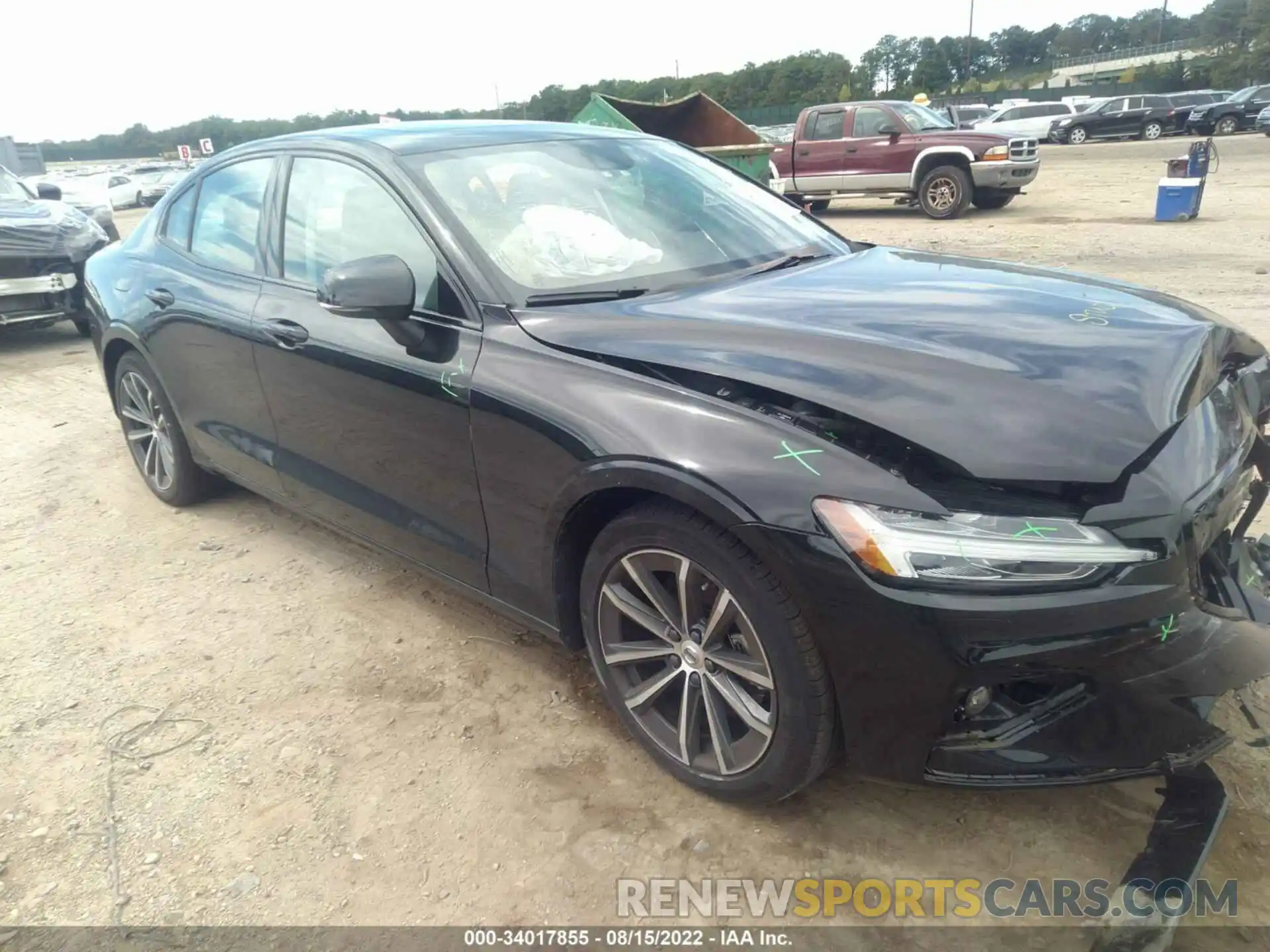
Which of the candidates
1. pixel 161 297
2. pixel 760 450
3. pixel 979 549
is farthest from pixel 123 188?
pixel 979 549

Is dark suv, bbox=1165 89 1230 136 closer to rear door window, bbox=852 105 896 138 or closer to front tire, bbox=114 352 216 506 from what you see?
A: rear door window, bbox=852 105 896 138

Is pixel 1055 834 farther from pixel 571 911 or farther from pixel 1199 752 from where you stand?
pixel 571 911

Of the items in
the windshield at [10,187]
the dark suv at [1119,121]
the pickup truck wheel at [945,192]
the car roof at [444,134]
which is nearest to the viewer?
the car roof at [444,134]

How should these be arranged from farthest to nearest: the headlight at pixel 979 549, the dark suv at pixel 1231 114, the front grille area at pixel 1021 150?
the dark suv at pixel 1231 114
the front grille area at pixel 1021 150
the headlight at pixel 979 549

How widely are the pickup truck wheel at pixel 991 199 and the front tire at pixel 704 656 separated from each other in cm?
1390

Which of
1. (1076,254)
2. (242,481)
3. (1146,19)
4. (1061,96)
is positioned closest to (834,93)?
(1061,96)

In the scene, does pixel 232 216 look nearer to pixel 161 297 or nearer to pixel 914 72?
pixel 161 297

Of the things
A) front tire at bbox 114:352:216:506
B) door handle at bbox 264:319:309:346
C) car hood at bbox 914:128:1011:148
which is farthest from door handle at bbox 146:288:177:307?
car hood at bbox 914:128:1011:148

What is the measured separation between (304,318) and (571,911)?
2.18 metres

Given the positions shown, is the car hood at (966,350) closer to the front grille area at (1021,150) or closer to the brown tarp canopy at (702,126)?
the brown tarp canopy at (702,126)

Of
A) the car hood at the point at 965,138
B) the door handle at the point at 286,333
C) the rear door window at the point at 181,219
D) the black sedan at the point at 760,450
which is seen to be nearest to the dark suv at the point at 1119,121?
the car hood at the point at 965,138

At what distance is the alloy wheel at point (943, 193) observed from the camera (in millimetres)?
14164

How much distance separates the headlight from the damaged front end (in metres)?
8.20

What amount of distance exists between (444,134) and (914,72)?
8328 centimetres
